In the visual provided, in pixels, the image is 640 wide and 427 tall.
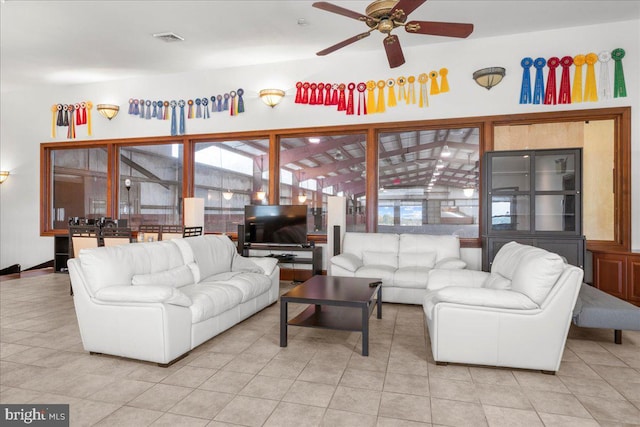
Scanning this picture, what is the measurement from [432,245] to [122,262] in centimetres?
381

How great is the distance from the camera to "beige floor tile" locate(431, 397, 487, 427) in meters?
2.11

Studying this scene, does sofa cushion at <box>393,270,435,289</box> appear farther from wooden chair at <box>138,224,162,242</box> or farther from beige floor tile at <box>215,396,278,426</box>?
wooden chair at <box>138,224,162,242</box>

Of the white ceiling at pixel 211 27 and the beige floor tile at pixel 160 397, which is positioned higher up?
the white ceiling at pixel 211 27

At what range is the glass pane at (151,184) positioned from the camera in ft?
23.4

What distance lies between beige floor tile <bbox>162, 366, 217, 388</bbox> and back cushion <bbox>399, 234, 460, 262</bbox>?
3238mm

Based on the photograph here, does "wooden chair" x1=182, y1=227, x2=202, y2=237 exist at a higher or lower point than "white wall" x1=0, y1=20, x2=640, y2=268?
lower

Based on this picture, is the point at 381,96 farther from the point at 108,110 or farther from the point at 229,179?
the point at 108,110

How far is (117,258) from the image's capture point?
3.15 metres

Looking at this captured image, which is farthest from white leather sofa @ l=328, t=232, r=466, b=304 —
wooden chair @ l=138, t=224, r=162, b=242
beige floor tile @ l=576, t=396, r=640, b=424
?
wooden chair @ l=138, t=224, r=162, b=242

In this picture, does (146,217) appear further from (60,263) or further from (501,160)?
(501,160)

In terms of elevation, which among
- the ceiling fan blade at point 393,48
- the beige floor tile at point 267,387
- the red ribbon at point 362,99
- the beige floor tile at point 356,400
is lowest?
the beige floor tile at point 356,400

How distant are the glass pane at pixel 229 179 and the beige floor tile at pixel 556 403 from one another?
5.00m

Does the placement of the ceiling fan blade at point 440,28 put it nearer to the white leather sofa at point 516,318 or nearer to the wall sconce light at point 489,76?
the white leather sofa at point 516,318

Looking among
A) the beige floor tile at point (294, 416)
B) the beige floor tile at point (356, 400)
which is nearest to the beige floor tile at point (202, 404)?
the beige floor tile at point (294, 416)
